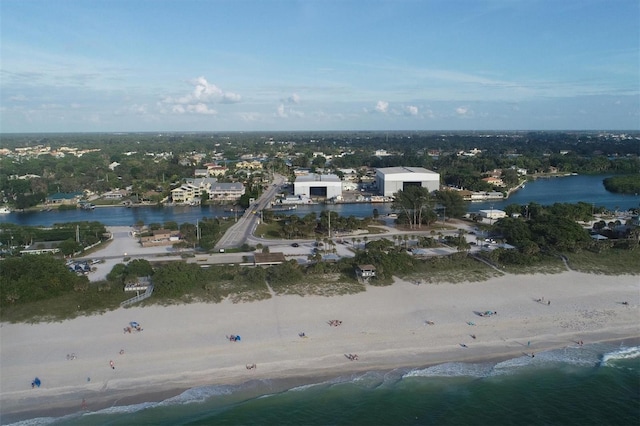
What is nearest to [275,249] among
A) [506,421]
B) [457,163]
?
[506,421]

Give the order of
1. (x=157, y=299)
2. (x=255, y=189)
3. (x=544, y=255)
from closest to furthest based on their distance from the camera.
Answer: (x=157, y=299) < (x=544, y=255) < (x=255, y=189)

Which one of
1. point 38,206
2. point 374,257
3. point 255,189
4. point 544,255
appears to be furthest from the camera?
point 255,189

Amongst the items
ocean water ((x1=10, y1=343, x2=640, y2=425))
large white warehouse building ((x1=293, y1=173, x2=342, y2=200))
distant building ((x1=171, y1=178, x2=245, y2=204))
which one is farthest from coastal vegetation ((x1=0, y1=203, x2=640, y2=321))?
distant building ((x1=171, y1=178, x2=245, y2=204))

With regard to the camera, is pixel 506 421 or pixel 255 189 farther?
pixel 255 189

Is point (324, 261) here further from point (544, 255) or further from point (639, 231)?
point (639, 231)

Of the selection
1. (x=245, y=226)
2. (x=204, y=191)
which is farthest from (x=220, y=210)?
(x=245, y=226)

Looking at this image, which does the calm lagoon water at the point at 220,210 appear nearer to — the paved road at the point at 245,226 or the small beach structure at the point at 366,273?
the paved road at the point at 245,226

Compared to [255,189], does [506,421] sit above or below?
below

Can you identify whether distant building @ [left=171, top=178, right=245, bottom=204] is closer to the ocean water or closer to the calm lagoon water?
the calm lagoon water
